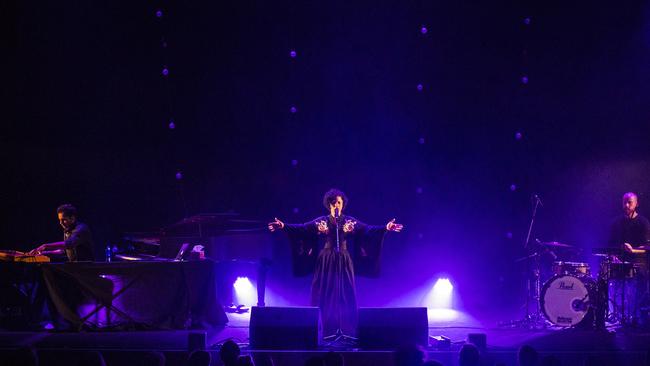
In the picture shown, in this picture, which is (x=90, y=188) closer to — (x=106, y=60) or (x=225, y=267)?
(x=106, y=60)

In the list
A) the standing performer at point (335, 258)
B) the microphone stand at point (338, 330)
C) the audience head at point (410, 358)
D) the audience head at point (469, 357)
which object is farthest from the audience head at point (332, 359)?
the standing performer at point (335, 258)

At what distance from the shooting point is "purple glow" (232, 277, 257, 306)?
421 inches

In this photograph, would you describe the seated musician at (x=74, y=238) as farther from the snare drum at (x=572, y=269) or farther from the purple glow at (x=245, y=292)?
the snare drum at (x=572, y=269)

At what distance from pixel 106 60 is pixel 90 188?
1916mm

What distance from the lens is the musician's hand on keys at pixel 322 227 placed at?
25.1ft

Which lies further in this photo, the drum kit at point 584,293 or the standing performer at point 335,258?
the drum kit at point 584,293

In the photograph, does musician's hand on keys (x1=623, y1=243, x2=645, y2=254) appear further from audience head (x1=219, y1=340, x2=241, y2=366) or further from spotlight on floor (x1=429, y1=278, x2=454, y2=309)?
audience head (x1=219, y1=340, x2=241, y2=366)

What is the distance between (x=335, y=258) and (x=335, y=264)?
66 millimetres

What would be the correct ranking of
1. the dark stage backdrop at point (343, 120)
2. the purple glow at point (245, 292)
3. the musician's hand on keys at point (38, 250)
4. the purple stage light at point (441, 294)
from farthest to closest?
the purple glow at point (245, 292) → the purple stage light at point (441, 294) → the dark stage backdrop at point (343, 120) → the musician's hand on keys at point (38, 250)

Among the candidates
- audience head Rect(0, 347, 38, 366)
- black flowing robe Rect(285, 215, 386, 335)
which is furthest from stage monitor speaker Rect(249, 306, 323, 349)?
audience head Rect(0, 347, 38, 366)

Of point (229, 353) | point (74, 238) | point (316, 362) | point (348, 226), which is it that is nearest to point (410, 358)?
point (316, 362)

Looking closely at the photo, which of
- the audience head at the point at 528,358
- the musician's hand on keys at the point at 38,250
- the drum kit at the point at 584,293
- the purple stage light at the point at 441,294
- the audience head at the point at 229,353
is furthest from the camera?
the purple stage light at the point at 441,294

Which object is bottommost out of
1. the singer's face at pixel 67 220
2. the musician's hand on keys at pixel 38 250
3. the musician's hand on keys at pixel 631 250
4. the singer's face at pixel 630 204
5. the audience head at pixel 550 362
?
the audience head at pixel 550 362

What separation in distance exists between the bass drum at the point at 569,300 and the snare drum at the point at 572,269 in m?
0.14
